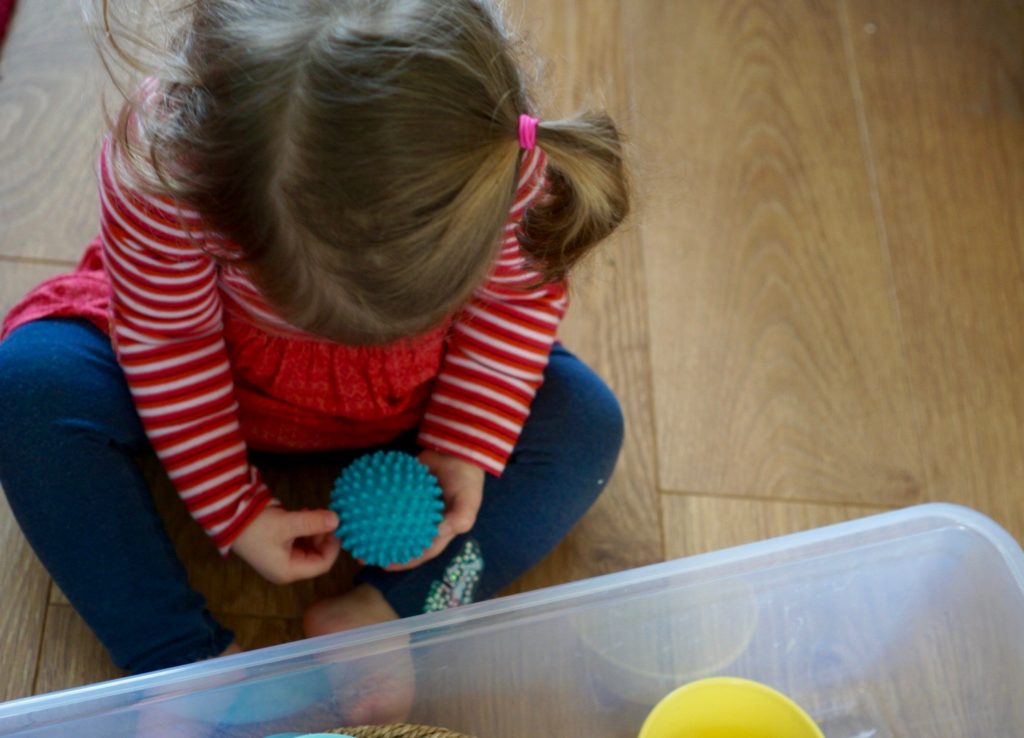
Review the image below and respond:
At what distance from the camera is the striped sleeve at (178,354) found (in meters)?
0.61

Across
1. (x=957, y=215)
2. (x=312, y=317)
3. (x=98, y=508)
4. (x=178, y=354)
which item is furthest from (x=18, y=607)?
(x=957, y=215)

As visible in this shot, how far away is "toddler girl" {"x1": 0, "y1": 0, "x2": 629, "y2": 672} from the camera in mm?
478

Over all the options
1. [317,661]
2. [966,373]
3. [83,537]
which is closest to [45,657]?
[83,537]

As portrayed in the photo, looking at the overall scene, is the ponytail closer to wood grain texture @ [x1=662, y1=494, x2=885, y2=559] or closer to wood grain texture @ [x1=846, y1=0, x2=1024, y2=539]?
wood grain texture @ [x1=662, y1=494, x2=885, y2=559]

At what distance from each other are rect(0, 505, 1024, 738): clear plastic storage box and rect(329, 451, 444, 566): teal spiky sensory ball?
0.05 metres

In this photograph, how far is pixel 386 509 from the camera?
0.67 meters

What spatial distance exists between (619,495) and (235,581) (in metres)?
0.30

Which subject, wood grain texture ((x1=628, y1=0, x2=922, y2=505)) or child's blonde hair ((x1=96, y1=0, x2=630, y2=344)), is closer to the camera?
child's blonde hair ((x1=96, y1=0, x2=630, y2=344))

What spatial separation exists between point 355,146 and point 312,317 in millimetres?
109

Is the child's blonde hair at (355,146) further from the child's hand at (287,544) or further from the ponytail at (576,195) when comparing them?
the child's hand at (287,544)

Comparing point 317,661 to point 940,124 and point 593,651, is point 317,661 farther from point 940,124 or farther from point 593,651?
point 940,124

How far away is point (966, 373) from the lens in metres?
0.93

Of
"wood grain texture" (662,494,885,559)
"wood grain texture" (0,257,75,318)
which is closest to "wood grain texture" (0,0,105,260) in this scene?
"wood grain texture" (0,257,75,318)

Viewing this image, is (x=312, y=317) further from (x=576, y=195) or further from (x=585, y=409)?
(x=585, y=409)
